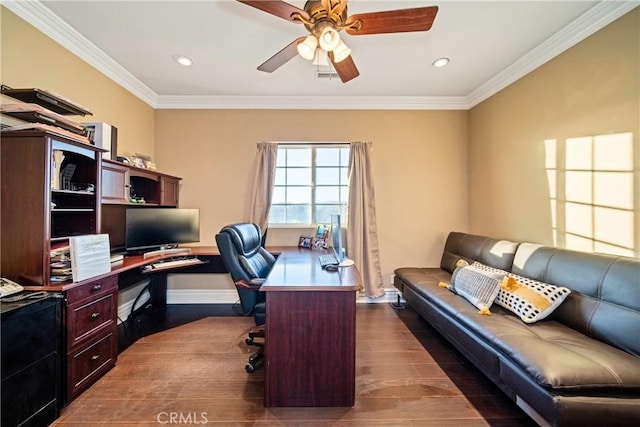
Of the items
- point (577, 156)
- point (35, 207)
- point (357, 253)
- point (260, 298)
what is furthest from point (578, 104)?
point (35, 207)

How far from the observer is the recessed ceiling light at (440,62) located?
8.41ft

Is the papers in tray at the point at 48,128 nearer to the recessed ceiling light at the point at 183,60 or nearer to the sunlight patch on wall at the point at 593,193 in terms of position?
the recessed ceiling light at the point at 183,60

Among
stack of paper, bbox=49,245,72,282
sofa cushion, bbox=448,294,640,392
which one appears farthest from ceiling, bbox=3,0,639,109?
sofa cushion, bbox=448,294,640,392

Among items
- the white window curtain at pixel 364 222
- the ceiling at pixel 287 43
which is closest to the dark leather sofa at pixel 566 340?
the white window curtain at pixel 364 222

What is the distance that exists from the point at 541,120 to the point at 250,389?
3.34m

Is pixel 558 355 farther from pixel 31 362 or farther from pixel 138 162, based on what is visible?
pixel 138 162

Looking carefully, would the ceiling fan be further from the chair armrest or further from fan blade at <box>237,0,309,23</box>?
the chair armrest

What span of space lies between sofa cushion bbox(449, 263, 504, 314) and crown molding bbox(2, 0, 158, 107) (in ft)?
12.6

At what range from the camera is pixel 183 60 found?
2.59m

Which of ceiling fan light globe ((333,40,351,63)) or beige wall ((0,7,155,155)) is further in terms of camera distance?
beige wall ((0,7,155,155))

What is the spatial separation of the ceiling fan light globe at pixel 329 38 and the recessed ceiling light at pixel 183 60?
1.68 m

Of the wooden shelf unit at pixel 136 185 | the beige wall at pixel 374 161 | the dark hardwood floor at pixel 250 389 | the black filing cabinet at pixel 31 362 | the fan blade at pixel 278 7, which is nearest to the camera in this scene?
the black filing cabinet at pixel 31 362

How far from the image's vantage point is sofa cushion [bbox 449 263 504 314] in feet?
6.61

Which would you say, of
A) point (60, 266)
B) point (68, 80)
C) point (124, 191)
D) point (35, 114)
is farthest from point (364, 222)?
point (68, 80)
